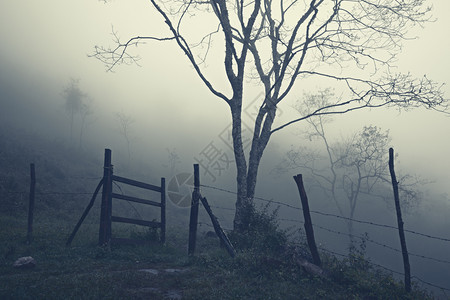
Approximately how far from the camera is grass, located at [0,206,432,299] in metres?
5.38

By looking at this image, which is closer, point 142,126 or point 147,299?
point 147,299

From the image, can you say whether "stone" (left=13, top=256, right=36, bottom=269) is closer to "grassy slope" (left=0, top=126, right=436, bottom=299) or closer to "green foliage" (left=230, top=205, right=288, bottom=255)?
"grassy slope" (left=0, top=126, right=436, bottom=299)

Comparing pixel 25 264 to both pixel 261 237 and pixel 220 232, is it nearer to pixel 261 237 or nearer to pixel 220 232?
pixel 220 232

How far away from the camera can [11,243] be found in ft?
29.4

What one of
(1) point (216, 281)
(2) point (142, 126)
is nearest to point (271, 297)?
(1) point (216, 281)

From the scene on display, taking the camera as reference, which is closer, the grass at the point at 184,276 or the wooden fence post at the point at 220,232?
the grass at the point at 184,276

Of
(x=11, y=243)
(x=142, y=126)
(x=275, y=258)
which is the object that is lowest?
(x=11, y=243)

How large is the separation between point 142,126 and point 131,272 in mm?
90565

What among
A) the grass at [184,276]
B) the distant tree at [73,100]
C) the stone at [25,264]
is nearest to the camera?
the grass at [184,276]

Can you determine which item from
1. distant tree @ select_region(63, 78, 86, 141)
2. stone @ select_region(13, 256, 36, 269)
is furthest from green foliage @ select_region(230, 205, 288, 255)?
distant tree @ select_region(63, 78, 86, 141)

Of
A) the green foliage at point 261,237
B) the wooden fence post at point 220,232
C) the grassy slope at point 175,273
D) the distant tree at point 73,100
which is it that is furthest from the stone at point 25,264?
the distant tree at point 73,100

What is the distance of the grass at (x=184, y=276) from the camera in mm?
5383

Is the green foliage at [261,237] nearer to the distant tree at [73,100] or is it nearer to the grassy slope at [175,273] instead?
the grassy slope at [175,273]

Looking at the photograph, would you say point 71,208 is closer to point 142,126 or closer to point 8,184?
point 8,184
